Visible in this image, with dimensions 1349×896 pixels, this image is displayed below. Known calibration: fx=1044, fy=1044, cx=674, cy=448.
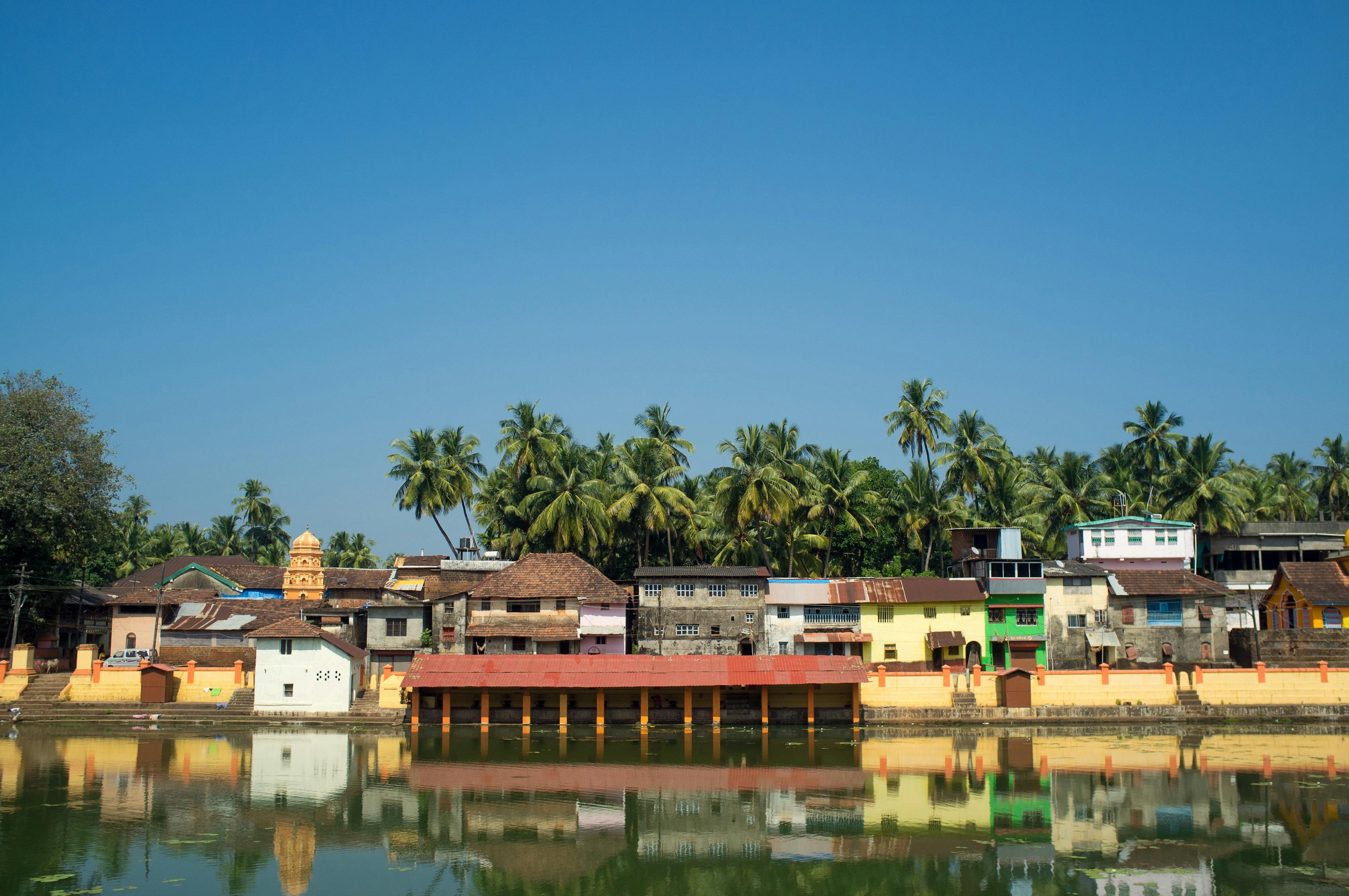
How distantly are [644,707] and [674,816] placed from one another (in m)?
15.2

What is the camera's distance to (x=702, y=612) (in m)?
47.8

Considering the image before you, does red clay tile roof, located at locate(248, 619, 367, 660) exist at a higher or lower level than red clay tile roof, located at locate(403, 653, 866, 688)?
higher

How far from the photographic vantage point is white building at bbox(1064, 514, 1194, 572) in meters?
54.6

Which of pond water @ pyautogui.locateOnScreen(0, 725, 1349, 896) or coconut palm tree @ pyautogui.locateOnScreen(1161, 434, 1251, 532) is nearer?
pond water @ pyautogui.locateOnScreen(0, 725, 1349, 896)

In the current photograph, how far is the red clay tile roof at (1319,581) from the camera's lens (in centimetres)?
4734

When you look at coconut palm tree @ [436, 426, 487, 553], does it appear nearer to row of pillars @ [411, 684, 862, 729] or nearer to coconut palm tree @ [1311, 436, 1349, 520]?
row of pillars @ [411, 684, 862, 729]

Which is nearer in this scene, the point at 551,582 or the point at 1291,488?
the point at 551,582

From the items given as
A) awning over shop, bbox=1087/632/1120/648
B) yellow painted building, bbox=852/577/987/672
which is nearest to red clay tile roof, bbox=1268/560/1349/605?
awning over shop, bbox=1087/632/1120/648

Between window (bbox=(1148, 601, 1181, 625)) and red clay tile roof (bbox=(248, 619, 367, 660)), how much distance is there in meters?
35.9

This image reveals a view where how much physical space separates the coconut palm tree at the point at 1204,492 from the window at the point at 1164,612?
12.8 meters

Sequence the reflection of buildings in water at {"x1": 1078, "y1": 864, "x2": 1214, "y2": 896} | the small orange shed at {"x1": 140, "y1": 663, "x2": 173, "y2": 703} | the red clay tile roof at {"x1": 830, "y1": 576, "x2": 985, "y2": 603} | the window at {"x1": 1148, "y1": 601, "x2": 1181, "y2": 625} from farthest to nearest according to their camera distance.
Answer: the window at {"x1": 1148, "y1": 601, "x2": 1181, "y2": 625} → the red clay tile roof at {"x1": 830, "y1": 576, "x2": 985, "y2": 603} → the small orange shed at {"x1": 140, "y1": 663, "x2": 173, "y2": 703} → the reflection of buildings in water at {"x1": 1078, "y1": 864, "x2": 1214, "y2": 896}

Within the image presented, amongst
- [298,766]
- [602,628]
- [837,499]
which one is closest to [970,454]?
[837,499]

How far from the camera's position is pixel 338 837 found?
25.3 m

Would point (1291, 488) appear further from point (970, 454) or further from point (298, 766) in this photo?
point (298, 766)
